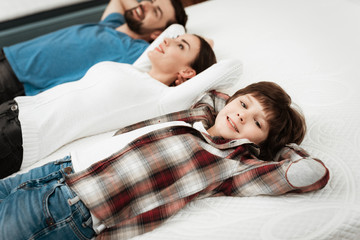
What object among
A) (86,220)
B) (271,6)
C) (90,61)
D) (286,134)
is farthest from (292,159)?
(271,6)

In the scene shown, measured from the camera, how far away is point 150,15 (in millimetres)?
1713

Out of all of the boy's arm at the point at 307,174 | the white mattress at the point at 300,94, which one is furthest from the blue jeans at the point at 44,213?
the boy's arm at the point at 307,174

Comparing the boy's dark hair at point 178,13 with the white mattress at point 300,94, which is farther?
the boy's dark hair at point 178,13

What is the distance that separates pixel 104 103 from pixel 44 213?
1.61 feet

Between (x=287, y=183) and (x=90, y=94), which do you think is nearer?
(x=287, y=183)

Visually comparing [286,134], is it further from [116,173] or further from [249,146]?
[116,173]

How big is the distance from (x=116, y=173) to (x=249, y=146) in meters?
0.41

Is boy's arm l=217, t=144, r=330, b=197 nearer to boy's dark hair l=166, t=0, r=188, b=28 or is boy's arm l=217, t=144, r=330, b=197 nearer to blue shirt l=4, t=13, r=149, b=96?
blue shirt l=4, t=13, r=149, b=96

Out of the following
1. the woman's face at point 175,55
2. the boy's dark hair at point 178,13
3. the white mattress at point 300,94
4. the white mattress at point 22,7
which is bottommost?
the white mattress at point 300,94

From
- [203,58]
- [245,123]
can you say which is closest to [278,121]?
[245,123]

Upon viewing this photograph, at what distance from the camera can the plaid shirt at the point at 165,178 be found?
0.81 metres

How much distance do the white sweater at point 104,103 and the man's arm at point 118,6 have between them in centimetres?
82

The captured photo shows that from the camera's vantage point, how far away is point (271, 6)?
1.92 meters

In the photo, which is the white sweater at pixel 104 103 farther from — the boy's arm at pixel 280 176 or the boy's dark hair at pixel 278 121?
the boy's arm at pixel 280 176
